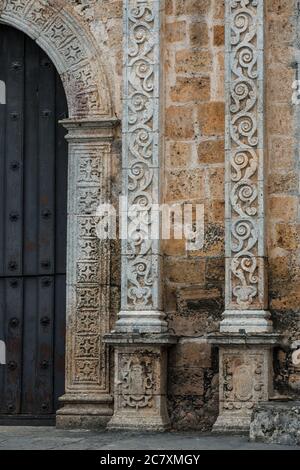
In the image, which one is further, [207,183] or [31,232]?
[31,232]

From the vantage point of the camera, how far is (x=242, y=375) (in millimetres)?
10500

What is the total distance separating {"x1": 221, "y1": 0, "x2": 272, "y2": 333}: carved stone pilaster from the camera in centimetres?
1066

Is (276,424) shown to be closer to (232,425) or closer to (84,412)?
(232,425)

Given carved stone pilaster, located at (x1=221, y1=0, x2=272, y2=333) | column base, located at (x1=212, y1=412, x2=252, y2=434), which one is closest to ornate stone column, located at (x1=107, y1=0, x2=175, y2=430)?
column base, located at (x1=212, y1=412, x2=252, y2=434)

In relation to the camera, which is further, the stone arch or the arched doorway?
the arched doorway

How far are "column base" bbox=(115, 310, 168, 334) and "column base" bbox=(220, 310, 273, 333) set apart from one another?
556 mm

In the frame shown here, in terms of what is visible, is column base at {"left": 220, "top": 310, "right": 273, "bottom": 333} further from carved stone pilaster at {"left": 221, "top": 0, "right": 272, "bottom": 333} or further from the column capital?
the column capital

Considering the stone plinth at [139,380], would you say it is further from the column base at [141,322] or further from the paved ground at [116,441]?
the paved ground at [116,441]

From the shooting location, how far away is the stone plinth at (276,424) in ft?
31.6

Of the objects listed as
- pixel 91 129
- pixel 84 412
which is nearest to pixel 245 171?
pixel 91 129

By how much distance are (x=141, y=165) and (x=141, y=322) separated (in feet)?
4.47

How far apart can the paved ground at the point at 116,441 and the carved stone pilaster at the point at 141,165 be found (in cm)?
97

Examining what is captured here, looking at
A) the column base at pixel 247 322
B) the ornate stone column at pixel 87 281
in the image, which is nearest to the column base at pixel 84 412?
the ornate stone column at pixel 87 281

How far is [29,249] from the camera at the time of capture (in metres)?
11.8
